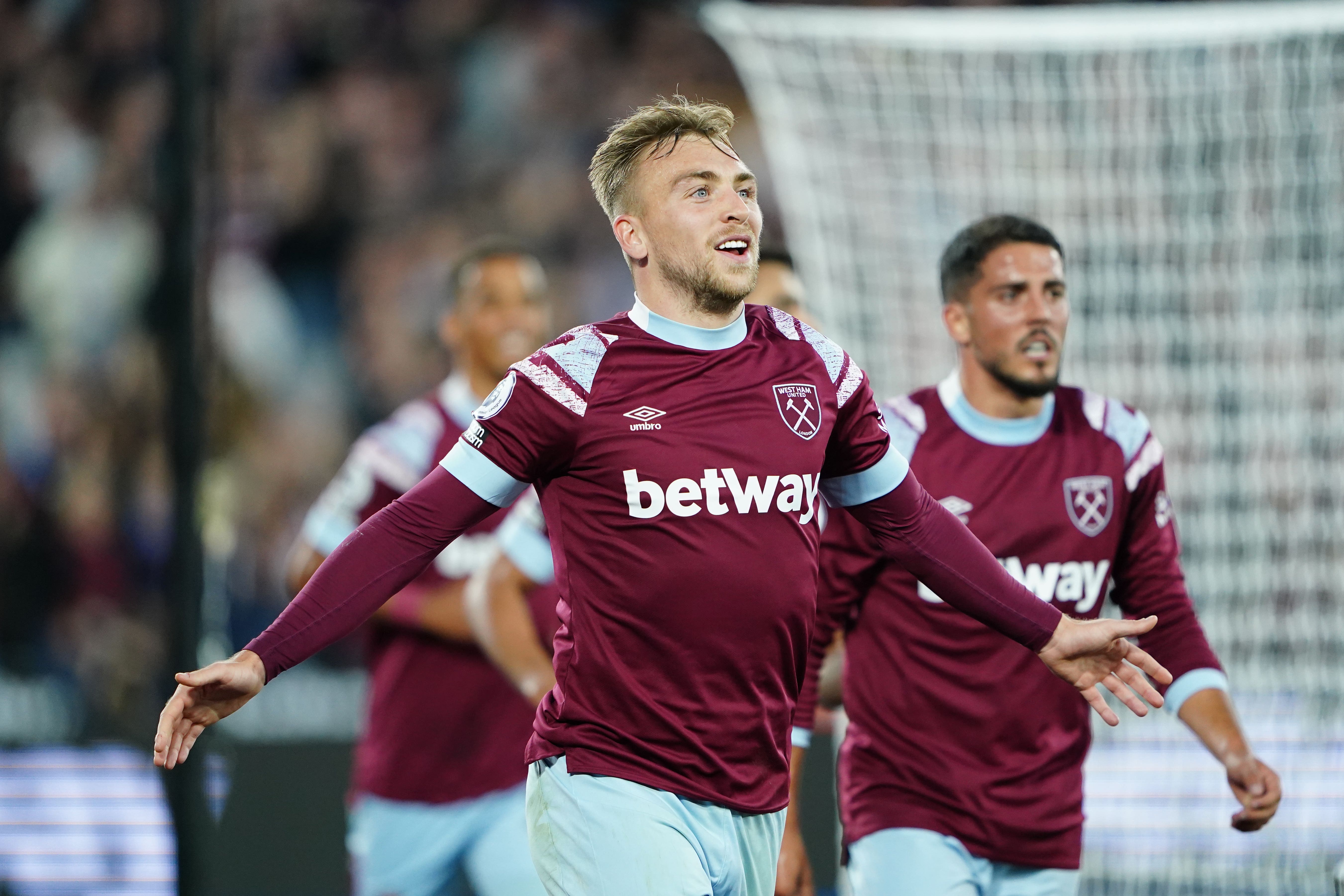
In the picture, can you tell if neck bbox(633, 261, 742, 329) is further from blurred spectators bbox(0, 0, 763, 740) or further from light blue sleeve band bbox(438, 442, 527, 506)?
blurred spectators bbox(0, 0, 763, 740)

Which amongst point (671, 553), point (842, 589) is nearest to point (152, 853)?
point (842, 589)

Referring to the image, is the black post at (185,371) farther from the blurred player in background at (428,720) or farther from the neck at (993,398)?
the neck at (993,398)

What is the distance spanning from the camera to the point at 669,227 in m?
2.96

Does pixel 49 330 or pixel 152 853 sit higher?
pixel 49 330

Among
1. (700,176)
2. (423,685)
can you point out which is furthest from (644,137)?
(423,685)

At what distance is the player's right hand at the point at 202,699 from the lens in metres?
2.65

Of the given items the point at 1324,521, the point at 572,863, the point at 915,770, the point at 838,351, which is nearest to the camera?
the point at 572,863

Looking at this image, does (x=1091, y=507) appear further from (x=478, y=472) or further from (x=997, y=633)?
(x=478, y=472)

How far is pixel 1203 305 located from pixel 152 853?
15.0 feet

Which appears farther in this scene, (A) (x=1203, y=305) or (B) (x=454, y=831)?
(A) (x=1203, y=305)

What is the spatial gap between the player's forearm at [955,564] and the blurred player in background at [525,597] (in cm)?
67

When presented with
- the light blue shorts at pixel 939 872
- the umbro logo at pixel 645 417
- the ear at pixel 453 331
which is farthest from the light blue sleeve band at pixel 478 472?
the ear at pixel 453 331

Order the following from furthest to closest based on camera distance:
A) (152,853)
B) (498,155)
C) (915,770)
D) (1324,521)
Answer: (498,155) < (152,853) < (1324,521) < (915,770)

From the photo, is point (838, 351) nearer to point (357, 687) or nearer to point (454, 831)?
point (454, 831)
